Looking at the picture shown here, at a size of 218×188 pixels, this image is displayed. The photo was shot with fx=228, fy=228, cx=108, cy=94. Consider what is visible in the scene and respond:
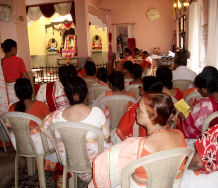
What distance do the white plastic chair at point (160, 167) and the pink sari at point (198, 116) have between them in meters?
0.73

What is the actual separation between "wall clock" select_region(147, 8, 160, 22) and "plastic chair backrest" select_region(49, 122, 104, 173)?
1035cm

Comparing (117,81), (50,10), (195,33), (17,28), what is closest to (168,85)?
(117,81)

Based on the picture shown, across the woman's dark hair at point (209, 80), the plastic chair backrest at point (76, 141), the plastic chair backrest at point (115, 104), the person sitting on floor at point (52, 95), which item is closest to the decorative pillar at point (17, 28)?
the person sitting on floor at point (52, 95)

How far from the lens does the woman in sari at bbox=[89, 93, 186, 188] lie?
110 cm

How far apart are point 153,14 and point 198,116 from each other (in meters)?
10.0

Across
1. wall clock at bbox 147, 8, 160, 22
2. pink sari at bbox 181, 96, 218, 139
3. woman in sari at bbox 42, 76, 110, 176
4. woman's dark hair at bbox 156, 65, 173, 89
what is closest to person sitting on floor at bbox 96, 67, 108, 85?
woman's dark hair at bbox 156, 65, 173, 89

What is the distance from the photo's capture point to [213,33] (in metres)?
3.88

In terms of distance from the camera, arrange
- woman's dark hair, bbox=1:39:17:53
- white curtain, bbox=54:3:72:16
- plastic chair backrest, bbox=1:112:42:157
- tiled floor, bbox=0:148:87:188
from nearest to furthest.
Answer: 1. plastic chair backrest, bbox=1:112:42:157
2. tiled floor, bbox=0:148:87:188
3. woman's dark hair, bbox=1:39:17:53
4. white curtain, bbox=54:3:72:16

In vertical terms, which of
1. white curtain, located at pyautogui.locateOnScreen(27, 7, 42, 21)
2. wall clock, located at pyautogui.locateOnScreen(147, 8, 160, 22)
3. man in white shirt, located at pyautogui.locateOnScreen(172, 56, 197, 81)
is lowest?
man in white shirt, located at pyautogui.locateOnScreen(172, 56, 197, 81)

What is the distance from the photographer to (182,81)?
335 centimetres

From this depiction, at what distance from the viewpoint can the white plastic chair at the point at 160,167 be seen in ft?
3.34

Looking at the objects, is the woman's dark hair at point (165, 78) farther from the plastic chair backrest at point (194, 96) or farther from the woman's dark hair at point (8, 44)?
the woman's dark hair at point (8, 44)

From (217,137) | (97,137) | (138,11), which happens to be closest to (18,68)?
(97,137)

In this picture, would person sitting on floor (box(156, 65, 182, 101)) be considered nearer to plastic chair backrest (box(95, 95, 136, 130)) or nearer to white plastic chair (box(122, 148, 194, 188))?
plastic chair backrest (box(95, 95, 136, 130))
